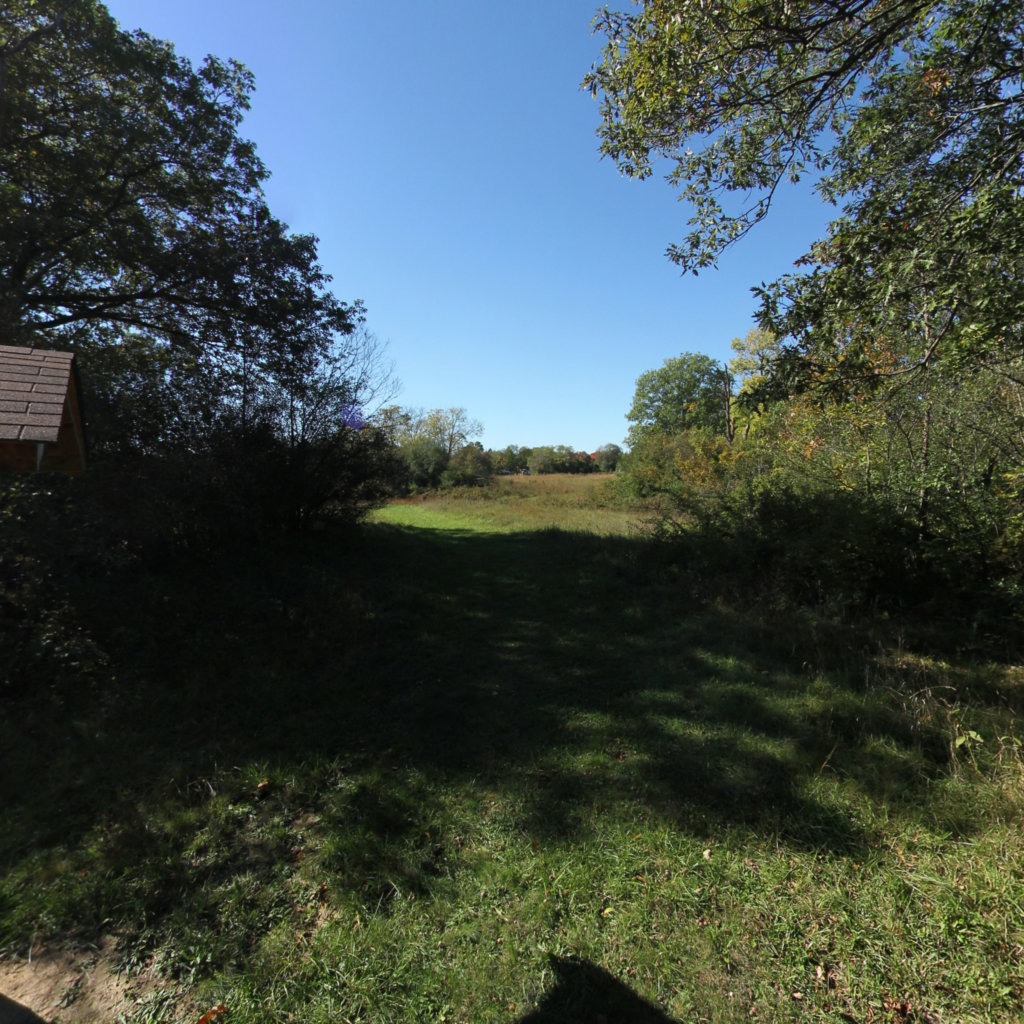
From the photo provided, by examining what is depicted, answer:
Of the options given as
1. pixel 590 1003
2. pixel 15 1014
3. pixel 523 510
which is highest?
pixel 523 510

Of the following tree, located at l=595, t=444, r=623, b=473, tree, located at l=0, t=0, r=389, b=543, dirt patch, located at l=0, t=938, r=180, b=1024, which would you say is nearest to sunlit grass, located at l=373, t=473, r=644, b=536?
tree, located at l=0, t=0, r=389, b=543

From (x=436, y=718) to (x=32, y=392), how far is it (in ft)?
15.0

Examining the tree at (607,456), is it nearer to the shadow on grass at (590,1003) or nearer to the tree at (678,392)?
the tree at (678,392)

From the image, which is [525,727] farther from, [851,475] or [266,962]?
[851,475]

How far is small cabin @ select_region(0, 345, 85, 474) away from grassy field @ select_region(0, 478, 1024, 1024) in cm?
267

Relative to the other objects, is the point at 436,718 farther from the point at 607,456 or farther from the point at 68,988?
the point at 607,456

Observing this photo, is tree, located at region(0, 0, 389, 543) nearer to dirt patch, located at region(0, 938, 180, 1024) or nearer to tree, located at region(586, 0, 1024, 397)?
dirt patch, located at region(0, 938, 180, 1024)

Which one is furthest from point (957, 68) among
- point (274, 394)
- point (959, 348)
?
point (274, 394)

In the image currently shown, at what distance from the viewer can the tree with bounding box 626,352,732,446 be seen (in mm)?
46031

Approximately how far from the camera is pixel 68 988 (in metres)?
2.47

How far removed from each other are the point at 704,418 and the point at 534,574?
40.3 metres

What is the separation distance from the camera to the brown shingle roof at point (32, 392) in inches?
131

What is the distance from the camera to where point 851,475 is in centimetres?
883

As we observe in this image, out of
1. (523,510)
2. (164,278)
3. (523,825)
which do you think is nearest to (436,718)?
(523,825)
